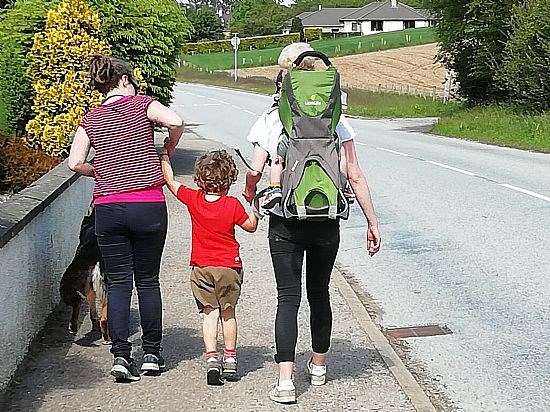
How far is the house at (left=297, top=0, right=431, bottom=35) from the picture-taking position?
144250 millimetres

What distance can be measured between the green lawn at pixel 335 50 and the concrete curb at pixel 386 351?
78.2 metres

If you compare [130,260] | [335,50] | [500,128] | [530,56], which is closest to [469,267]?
[130,260]

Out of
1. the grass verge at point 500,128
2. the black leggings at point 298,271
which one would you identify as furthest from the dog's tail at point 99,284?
the grass verge at point 500,128

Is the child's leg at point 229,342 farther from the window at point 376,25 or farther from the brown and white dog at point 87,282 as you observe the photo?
the window at point 376,25

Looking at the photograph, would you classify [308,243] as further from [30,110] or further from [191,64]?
[191,64]

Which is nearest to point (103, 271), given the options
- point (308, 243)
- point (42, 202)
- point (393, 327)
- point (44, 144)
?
point (42, 202)

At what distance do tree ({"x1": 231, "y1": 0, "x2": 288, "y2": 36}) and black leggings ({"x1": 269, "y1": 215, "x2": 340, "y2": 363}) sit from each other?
5065 inches

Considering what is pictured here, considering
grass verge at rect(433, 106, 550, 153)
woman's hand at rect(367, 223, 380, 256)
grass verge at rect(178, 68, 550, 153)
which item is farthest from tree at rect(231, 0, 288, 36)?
woman's hand at rect(367, 223, 380, 256)

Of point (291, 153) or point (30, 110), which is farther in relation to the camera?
point (30, 110)

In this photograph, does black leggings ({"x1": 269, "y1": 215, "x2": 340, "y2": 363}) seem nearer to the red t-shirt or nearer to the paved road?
the red t-shirt

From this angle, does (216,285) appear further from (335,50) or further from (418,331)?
(335,50)

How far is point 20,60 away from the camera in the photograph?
14.6 m

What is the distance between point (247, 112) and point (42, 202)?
34443mm

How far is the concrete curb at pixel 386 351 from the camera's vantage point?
5.59 meters
